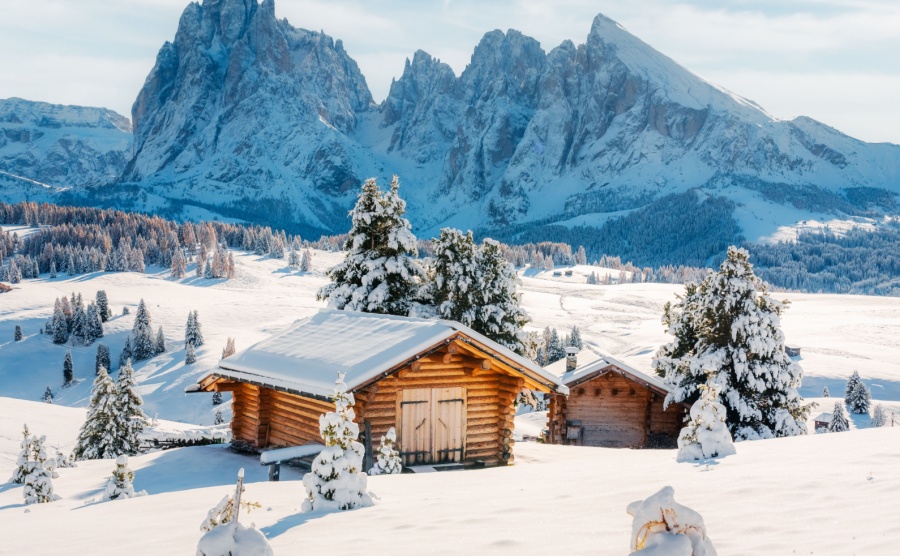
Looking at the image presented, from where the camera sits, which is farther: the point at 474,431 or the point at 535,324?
the point at 535,324

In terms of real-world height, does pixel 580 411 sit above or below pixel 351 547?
below

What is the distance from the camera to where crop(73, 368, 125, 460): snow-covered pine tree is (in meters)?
31.0

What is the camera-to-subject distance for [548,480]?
1230 centimetres

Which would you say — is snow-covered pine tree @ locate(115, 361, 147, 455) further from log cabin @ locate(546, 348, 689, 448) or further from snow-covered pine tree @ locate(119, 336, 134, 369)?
snow-covered pine tree @ locate(119, 336, 134, 369)

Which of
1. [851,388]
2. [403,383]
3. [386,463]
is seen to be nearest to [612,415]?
[403,383]

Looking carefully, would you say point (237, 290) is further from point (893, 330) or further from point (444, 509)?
point (444, 509)

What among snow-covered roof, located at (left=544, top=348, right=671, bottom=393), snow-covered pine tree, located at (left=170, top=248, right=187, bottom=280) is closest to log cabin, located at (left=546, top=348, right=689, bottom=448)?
snow-covered roof, located at (left=544, top=348, right=671, bottom=393)

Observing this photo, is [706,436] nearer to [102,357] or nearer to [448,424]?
[448,424]

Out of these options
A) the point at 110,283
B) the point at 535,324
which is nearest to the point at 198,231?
the point at 110,283

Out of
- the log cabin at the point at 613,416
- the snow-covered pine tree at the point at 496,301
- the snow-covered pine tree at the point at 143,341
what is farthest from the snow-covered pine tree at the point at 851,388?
the snow-covered pine tree at the point at 143,341

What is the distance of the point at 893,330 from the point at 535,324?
56015 mm

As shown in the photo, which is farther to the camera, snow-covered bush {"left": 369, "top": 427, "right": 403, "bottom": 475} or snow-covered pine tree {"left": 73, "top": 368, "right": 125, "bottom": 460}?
snow-covered pine tree {"left": 73, "top": 368, "right": 125, "bottom": 460}

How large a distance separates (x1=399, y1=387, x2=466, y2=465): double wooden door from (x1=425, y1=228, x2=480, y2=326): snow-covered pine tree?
15.0m

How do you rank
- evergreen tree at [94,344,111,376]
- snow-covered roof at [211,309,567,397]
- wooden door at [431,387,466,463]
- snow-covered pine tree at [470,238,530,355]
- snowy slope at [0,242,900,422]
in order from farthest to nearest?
evergreen tree at [94,344,111,376]
snowy slope at [0,242,900,422]
snow-covered pine tree at [470,238,530,355]
wooden door at [431,387,466,463]
snow-covered roof at [211,309,567,397]
